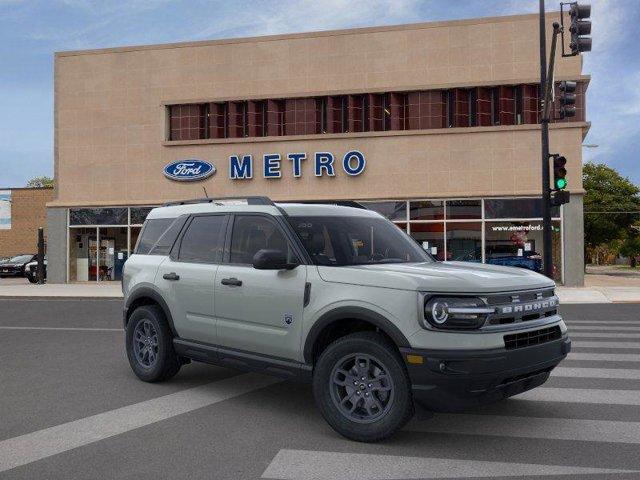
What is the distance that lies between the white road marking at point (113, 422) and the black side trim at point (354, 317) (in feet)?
4.67

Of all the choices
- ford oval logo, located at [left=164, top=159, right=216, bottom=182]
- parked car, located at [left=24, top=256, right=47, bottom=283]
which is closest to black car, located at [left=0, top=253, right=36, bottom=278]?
parked car, located at [left=24, top=256, right=47, bottom=283]

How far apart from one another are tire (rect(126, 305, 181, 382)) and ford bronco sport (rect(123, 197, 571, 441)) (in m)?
0.02

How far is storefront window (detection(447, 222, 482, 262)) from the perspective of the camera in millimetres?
24766

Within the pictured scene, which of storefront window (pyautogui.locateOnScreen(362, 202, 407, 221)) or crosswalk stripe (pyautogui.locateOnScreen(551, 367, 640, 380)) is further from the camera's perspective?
storefront window (pyautogui.locateOnScreen(362, 202, 407, 221))

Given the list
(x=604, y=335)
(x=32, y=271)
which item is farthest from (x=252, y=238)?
(x=32, y=271)

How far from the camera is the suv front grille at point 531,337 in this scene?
182 inches

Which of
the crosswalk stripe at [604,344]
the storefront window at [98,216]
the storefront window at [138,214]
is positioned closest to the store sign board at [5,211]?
the storefront window at [98,216]

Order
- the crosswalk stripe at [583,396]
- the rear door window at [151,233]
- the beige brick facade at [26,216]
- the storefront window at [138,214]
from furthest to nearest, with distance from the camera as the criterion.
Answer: the beige brick facade at [26,216] < the storefront window at [138,214] < the rear door window at [151,233] < the crosswalk stripe at [583,396]

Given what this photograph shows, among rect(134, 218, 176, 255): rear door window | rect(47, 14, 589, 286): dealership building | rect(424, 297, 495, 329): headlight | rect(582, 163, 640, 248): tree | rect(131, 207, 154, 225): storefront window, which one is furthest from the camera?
rect(582, 163, 640, 248): tree

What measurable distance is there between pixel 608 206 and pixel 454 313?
5623 centimetres

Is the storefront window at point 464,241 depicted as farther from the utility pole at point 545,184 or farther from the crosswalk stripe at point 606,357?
the crosswalk stripe at point 606,357

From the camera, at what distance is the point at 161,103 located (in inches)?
1109

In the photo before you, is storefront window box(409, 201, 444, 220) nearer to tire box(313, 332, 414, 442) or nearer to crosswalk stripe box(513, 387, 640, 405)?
crosswalk stripe box(513, 387, 640, 405)

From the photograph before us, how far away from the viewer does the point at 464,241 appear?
81.7ft
